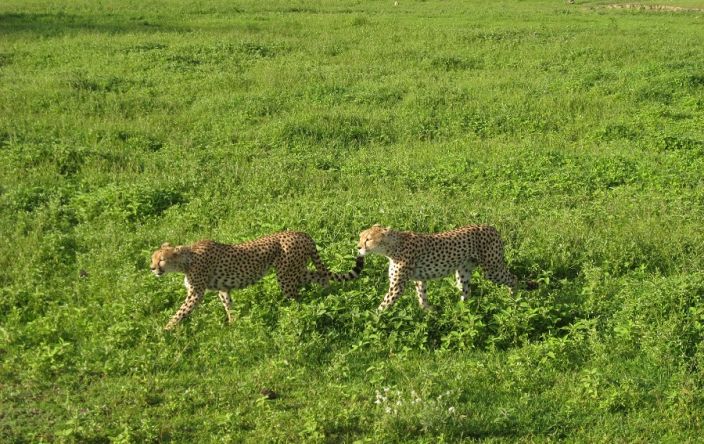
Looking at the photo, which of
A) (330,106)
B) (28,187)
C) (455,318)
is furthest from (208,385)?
(330,106)

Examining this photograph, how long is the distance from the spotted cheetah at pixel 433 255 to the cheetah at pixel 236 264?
513mm

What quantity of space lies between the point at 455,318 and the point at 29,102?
40.6 feet

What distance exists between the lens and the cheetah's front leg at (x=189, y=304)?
8.34 metres

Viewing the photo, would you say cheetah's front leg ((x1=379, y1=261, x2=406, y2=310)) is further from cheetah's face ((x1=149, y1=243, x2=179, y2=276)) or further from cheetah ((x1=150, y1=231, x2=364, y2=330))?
cheetah's face ((x1=149, y1=243, x2=179, y2=276))

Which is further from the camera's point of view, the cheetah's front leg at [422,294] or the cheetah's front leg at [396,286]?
the cheetah's front leg at [422,294]

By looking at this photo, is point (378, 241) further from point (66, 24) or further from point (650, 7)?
point (650, 7)

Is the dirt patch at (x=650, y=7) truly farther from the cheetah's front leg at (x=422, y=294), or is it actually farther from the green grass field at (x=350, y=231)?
the cheetah's front leg at (x=422, y=294)

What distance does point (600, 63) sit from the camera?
22578 mm

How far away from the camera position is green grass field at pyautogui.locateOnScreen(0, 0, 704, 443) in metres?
6.97

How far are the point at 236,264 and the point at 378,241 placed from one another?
1.43 metres

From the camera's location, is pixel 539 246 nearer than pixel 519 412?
No

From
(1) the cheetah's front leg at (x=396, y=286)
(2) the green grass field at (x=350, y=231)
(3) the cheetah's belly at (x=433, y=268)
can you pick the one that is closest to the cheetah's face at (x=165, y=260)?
(2) the green grass field at (x=350, y=231)

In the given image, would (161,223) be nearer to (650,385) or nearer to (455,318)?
(455,318)

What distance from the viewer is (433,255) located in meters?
8.55
